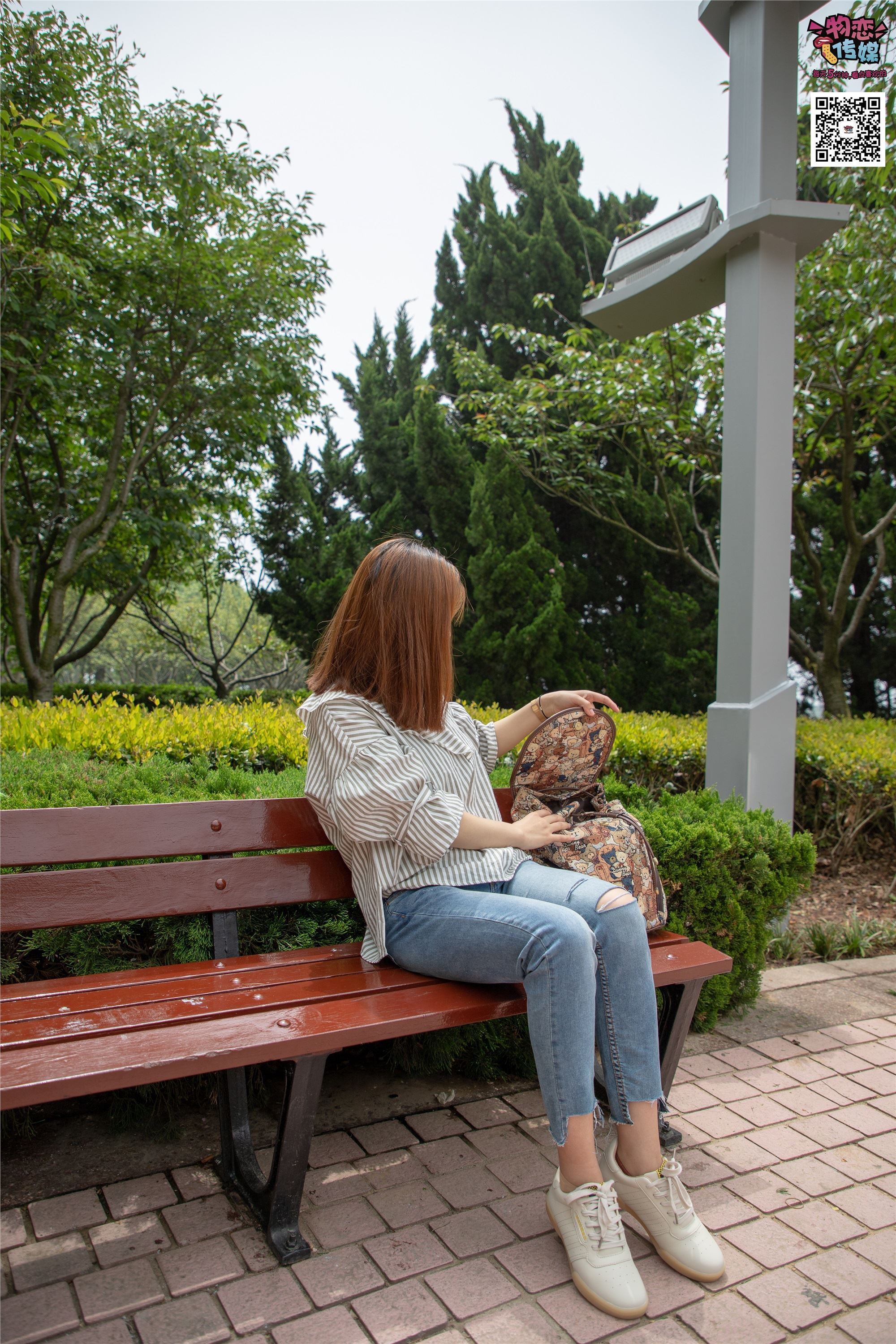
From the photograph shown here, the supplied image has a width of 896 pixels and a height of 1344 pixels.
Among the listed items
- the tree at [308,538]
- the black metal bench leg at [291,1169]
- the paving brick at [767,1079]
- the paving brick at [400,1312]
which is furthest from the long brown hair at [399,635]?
the tree at [308,538]

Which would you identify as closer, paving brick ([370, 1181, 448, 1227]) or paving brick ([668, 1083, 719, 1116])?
paving brick ([370, 1181, 448, 1227])

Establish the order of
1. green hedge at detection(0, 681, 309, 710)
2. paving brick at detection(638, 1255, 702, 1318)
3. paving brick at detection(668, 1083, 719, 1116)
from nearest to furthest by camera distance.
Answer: paving brick at detection(638, 1255, 702, 1318) → paving brick at detection(668, 1083, 719, 1116) → green hedge at detection(0, 681, 309, 710)

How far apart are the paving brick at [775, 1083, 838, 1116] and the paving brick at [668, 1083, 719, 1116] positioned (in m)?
0.20

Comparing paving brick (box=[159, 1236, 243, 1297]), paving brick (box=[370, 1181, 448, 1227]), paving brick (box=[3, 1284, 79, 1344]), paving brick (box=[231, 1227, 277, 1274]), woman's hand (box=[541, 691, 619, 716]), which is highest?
woman's hand (box=[541, 691, 619, 716])

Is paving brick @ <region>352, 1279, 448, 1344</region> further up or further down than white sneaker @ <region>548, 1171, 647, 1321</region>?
further down

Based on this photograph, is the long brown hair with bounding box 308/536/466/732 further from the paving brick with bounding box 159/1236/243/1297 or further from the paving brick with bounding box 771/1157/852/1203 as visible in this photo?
the paving brick with bounding box 771/1157/852/1203

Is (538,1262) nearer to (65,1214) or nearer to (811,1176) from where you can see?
(811,1176)

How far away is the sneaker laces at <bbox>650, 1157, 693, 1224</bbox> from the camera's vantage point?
182 cm

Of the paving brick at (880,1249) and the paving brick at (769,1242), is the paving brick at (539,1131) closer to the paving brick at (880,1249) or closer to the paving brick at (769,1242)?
the paving brick at (769,1242)

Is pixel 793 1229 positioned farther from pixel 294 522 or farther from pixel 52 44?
pixel 294 522

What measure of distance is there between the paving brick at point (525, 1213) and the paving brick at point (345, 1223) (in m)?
0.26

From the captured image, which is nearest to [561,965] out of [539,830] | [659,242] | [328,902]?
[539,830]

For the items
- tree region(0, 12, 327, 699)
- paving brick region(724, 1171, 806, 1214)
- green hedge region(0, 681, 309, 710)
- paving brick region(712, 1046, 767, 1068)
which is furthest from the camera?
green hedge region(0, 681, 309, 710)

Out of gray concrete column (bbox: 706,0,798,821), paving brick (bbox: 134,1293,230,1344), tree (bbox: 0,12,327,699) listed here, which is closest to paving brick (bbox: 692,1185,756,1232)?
paving brick (bbox: 134,1293,230,1344)
